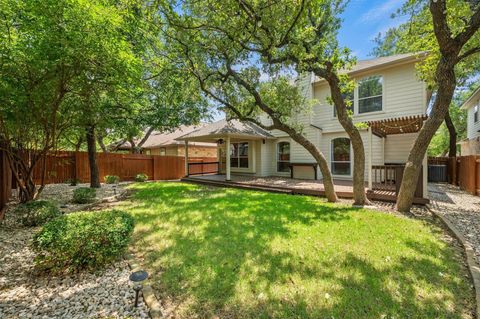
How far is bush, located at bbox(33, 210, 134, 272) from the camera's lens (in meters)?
3.31

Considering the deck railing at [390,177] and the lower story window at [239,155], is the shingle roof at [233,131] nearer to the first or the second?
the lower story window at [239,155]

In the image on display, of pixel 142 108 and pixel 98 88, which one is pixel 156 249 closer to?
pixel 98 88

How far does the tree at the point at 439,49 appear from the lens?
17.5ft

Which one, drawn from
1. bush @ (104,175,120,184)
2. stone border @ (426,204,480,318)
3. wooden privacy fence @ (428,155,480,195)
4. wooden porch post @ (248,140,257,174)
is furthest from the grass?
bush @ (104,175,120,184)

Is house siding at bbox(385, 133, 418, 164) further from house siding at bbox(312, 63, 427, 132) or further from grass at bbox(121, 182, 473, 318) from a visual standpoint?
grass at bbox(121, 182, 473, 318)

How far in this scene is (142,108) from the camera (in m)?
10.7

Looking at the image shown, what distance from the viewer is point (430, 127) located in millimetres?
5988

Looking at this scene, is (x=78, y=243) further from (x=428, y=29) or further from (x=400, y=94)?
(x=400, y=94)

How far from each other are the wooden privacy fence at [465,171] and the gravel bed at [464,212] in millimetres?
491

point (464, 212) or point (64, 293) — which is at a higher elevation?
→ point (464, 212)

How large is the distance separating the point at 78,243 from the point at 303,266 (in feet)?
10.6

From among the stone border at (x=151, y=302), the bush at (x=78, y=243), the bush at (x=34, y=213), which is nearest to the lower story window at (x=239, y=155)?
the bush at (x=34, y=213)

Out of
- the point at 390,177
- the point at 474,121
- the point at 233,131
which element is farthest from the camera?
the point at 474,121

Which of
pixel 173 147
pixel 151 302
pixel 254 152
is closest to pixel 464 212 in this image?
pixel 151 302
